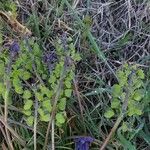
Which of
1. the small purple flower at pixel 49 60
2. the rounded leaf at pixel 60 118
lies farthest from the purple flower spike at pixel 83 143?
the small purple flower at pixel 49 60

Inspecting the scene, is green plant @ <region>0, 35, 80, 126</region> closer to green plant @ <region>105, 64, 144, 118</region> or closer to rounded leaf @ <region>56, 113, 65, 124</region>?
rounded leaf @ <region>56, 113, 65, 124</region>

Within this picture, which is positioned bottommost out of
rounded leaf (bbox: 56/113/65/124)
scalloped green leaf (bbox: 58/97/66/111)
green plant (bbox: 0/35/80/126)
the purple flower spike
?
the purple flower spike

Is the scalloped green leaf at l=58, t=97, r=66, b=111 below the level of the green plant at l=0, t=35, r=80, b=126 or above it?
below

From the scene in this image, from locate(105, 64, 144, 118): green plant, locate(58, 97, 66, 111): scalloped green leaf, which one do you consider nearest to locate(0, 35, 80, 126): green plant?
locate(58, 97, 66, 111): scalloped green leaf

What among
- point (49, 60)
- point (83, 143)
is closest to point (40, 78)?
point (49, 60)

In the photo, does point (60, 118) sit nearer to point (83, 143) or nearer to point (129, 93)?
point (83, 143)

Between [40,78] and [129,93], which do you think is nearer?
[129,93]

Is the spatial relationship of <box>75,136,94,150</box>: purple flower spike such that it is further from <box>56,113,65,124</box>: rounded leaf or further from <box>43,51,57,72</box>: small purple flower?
<box>43,51,57,72</box>: small purple flower

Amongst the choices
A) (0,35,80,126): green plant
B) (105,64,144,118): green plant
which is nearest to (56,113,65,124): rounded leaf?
A: (0,35,80,126): green plant

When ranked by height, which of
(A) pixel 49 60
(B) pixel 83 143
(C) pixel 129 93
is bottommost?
(B) pixel 83 143

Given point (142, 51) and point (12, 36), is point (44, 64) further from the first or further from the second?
point (142, 51)

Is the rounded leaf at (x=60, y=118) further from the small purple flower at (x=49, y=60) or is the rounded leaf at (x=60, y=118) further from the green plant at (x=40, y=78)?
the small purple flower at (x=49, y=60)
